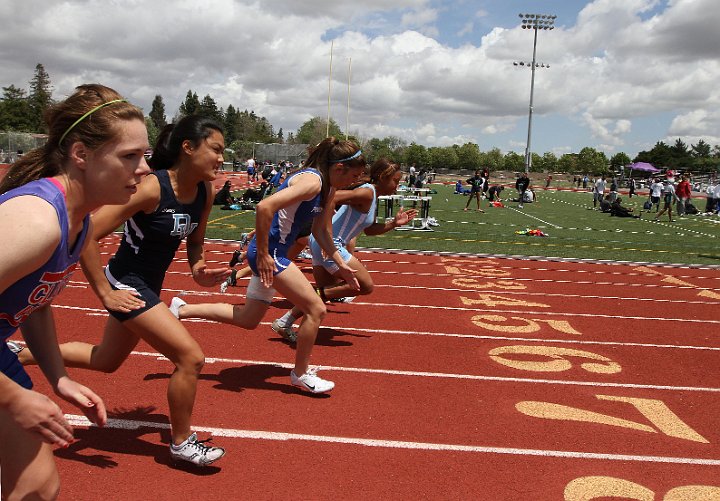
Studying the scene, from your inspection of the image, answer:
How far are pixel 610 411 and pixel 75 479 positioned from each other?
3.61m

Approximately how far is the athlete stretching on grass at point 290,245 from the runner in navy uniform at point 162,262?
67 centimetres

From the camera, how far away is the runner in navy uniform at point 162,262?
3293 millimetres

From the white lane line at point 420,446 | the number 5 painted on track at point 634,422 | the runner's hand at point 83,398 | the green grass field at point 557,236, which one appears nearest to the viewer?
the runner's hand at point 83,398

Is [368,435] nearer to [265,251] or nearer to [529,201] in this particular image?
[265,251]

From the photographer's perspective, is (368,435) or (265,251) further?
(265,251)

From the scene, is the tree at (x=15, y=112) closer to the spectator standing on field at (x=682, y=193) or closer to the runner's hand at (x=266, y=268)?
the spectator standing on field at (x=682, y=193)

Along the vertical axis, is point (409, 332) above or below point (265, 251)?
below

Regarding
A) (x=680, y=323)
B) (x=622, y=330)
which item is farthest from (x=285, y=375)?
(x=680, y=323)

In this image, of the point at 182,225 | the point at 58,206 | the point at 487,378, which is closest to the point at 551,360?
the point at 487,378

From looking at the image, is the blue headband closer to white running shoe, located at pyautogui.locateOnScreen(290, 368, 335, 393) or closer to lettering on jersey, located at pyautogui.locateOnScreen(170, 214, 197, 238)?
lettering on jersey, located at pyautogui.locateOnScreen(170, 214, 197, 238)

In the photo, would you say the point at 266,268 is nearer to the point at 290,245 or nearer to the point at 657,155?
the point at 290,245

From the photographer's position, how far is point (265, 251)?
4.25 m

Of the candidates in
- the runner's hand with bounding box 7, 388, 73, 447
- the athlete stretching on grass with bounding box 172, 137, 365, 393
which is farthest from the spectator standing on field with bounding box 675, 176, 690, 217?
the runner's hand with bounding box 7, 388, 73, 447

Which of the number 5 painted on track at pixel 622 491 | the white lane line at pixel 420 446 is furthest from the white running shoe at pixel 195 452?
the number 5 painted on track at pixel 622 491
